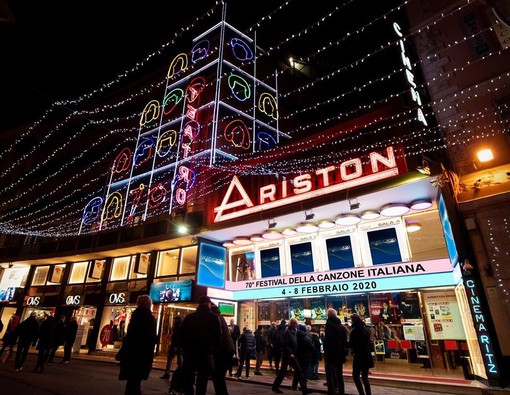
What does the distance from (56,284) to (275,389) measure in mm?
19666

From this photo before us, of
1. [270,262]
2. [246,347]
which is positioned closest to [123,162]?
[270,262]

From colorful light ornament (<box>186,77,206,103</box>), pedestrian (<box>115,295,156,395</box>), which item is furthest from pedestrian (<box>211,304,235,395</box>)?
colorful light ornament (<box>186,77,206,103</box>)

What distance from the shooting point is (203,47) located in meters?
19.2

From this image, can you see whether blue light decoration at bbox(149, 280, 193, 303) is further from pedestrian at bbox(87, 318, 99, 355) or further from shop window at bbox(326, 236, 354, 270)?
shop window at bbox(326, 236, 354, 270)

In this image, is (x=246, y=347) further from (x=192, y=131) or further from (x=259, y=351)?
(x=192, y=131)

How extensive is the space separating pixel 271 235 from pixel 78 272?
1479cm

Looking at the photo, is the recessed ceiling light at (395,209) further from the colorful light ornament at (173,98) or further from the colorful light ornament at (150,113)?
the colorful light ornament at (150,113)

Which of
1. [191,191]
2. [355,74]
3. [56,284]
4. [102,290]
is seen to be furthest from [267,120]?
[56,284]

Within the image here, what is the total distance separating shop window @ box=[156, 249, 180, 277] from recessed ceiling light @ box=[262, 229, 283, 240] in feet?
18.0

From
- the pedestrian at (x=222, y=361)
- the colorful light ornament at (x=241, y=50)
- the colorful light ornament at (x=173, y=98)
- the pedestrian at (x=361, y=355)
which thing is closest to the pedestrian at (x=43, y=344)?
the pedestrian at (x=222, y=361)

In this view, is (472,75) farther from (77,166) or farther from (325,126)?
(77,166)

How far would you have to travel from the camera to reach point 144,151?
771 inches

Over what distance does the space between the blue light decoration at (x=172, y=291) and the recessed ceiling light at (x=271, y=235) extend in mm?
3910

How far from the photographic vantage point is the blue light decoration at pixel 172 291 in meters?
14.1
